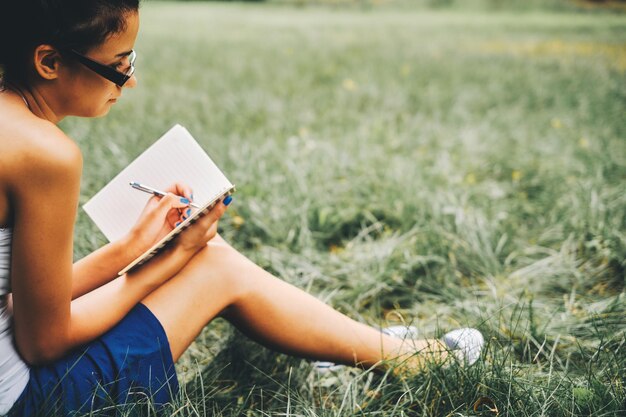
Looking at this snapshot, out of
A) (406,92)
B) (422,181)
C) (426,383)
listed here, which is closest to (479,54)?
(406,92)

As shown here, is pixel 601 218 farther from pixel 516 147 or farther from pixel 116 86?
pixel 116 86

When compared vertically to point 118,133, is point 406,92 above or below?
below

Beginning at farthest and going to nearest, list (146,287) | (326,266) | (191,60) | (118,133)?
1. (191,60)
2. (118,133)
3. (326,266)
4. (146,287)

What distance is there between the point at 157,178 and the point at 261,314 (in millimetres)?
483

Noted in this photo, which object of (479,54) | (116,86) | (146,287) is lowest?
(479,54)

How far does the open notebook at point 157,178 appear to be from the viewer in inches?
54.5

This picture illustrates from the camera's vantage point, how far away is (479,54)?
6371 mm

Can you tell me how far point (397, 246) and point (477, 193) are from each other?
71cm

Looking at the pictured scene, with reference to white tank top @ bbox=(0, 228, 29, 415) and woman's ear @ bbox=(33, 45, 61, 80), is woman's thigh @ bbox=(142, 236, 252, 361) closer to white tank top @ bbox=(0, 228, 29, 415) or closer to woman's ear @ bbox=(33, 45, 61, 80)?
white tank top @ bbox=(0, 228, 29, 415)

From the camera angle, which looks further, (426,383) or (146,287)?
Answer: (426,383)

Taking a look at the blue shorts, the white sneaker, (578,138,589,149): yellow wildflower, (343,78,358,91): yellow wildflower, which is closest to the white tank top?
the blue shorts

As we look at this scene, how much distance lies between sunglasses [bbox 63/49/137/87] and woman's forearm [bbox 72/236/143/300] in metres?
0.44

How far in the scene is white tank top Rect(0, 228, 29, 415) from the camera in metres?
1.05

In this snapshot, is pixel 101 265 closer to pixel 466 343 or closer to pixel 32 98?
pixel 32 98
